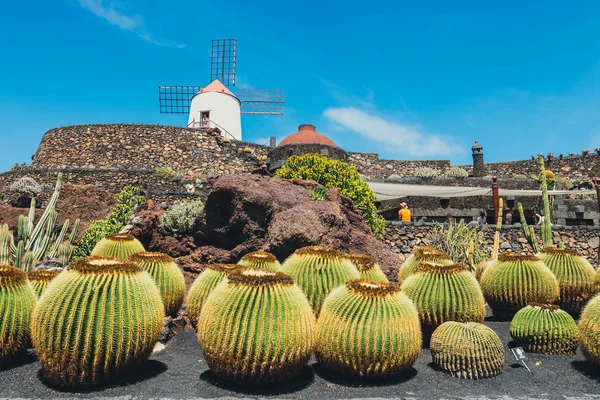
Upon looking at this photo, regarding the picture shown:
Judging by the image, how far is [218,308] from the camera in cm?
448

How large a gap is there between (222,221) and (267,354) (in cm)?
463

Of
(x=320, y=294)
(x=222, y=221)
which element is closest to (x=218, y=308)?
(x=320, y=294)

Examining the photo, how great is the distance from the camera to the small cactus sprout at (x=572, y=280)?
7457 millimetres

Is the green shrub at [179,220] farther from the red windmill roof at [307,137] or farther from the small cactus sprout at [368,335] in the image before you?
the red windmill roof at [307,137]

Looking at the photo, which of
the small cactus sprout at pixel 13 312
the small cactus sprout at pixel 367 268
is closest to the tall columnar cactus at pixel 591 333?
the small cactus sprout at pixel 367 268

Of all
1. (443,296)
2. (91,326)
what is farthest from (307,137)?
(91,326)

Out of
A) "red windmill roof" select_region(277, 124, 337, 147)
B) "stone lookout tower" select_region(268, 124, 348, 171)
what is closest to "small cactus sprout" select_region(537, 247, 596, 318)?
"stone lookout tower" select_region(268, 124, 348, 171)

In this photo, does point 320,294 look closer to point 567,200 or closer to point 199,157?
point 567,200

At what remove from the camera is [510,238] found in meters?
14.4

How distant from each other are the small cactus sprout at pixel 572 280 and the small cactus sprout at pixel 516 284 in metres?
0.45

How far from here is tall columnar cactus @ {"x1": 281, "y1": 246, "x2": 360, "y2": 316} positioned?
5.86m

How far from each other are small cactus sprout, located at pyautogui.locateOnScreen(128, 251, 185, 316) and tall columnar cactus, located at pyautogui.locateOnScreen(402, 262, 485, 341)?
2848 millimetres

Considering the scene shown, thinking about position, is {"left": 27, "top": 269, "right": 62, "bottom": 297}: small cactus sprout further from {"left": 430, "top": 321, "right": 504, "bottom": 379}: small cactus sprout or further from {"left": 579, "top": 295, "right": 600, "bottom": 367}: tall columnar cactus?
{"left": 579, "top": 295, "right": 600, "bottom": 367}: tall columnar cactus

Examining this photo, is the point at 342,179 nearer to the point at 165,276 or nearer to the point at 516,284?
the point at 516,284
